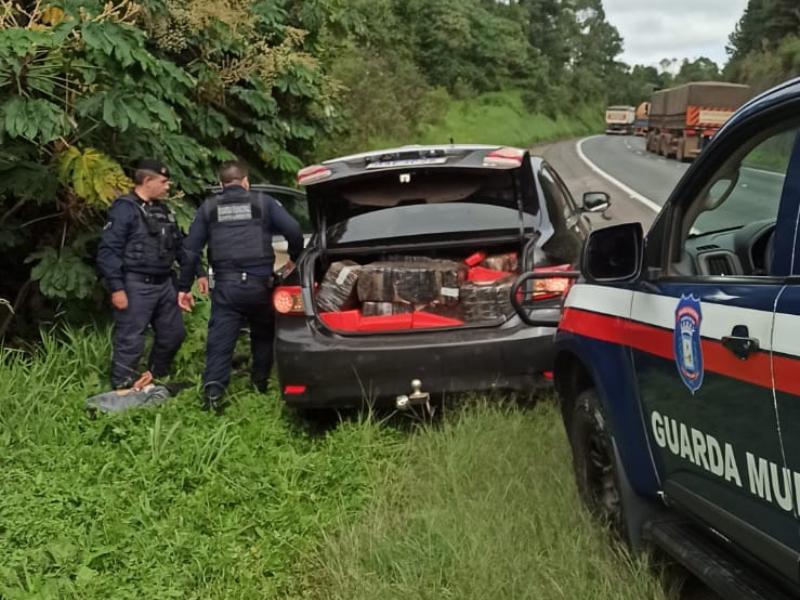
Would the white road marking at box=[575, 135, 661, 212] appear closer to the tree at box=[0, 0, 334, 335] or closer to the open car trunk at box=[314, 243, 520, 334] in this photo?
the tree at box=[0, 0, 334, 335]

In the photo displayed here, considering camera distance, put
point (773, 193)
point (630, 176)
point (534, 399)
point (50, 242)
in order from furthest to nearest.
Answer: point (630, 176) < point (50, 242) < point (534, 399) < point (773, 193)

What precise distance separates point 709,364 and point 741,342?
0.20m

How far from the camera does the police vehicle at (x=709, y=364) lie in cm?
223

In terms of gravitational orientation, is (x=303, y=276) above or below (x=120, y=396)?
above

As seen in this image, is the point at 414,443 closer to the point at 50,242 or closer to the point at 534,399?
the point at 534,399

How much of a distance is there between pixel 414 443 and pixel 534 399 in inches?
32.6

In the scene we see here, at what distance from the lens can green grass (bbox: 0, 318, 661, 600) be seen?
3.40 meters

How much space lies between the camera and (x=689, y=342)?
2605mm

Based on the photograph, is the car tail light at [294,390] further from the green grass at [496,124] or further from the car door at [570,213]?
the green grass at [496,124]

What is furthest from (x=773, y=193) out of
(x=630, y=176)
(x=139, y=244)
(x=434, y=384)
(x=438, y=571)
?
(x=630, y=176)

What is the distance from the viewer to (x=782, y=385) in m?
2.14

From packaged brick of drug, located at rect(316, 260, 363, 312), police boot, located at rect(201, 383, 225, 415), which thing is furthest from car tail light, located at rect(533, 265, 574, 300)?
police boot, located at rect(201, 383, 225, 415)

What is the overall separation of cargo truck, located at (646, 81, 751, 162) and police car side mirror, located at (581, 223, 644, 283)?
27.3 m

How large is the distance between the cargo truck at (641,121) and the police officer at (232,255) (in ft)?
156
